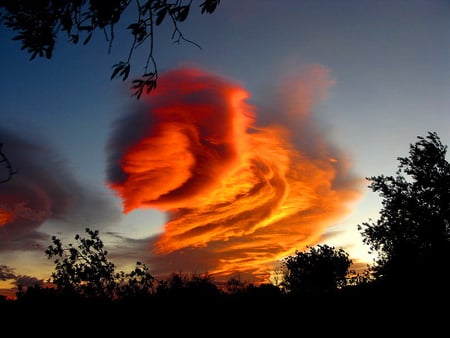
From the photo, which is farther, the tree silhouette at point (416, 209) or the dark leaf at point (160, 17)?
the tree silhouette at point (416, 209)

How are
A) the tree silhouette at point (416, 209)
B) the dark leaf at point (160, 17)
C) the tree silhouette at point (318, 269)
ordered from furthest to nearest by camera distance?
1. the tree silhouette at point (318, 269)
2. the tree silhouette at point (416, 209)
3. the dark leaf at point (160, 17)

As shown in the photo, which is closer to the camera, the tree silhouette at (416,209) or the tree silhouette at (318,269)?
the tree silhouette at (416,209)

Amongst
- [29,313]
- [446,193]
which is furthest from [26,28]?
[446,193]

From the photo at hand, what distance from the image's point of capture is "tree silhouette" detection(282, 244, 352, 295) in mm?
64750

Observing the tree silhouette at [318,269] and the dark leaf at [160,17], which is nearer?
the dark leaf at [160,17]

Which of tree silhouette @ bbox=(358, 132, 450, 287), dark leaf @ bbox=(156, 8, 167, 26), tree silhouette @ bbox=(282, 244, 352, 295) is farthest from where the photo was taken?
Result: tree silhouette @ bbox=(282, 244, 352, 295)

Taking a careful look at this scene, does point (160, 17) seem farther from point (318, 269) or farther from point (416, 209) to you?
point (318, 269)

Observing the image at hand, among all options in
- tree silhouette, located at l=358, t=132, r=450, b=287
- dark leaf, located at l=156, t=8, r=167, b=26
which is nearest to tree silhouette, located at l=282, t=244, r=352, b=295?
tree silhouette, located at l=358, t=132, r=450, b=287

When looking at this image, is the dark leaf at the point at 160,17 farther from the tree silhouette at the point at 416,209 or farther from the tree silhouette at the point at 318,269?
the tree silhouette at the point at 318,269

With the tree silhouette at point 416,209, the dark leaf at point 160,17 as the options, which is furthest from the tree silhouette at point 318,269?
the dark leaf at point 160,17

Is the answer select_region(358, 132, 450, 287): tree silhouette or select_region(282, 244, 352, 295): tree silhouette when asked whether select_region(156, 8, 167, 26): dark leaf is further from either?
select_region(282, 244, 352, 295): tree silhouette

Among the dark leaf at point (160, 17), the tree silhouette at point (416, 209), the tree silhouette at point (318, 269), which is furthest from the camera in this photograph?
the tree silhouette at point (318, 269)

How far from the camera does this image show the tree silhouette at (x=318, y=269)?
2549 inches

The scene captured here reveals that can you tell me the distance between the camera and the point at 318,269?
65.9 m
